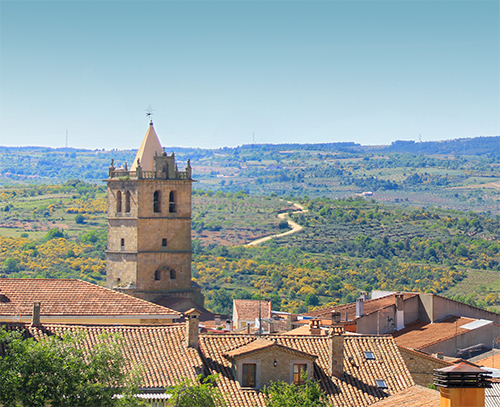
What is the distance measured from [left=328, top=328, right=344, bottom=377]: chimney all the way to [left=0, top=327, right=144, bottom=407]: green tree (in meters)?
7.75

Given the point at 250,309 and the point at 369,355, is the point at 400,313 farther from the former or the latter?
the point at 369,355

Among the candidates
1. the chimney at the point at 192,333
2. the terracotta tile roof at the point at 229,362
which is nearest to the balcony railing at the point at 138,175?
the terracotta tile roof at the point at 229,362

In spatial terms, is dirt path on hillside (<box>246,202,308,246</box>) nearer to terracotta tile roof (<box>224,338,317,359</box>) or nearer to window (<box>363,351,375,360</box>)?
window (<box>363,351,375,360</box>)

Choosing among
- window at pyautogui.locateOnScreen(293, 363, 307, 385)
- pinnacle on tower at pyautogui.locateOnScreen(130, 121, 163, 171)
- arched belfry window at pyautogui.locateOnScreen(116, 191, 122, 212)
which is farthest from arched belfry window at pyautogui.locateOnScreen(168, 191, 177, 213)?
window at pyautogui.locateOnScreen(293, 363, 307, 385)

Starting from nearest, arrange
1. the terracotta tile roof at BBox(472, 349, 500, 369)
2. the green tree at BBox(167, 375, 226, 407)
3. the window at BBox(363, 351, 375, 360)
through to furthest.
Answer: the green tree at BBox(167, 375, 226, 407)
the window at BBox(363, 351, 375, 360)
the terracotta tile roof at BBox(472, 349, 500, 369)

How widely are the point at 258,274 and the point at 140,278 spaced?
63.0 m

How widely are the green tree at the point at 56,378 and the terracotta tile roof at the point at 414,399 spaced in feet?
21.4

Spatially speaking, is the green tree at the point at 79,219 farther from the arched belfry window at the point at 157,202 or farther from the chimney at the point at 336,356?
the chimney at the point at 336,356

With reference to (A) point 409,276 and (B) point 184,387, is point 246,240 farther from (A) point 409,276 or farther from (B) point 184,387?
(B) point 184,387

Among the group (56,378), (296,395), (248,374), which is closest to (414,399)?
(296,395)

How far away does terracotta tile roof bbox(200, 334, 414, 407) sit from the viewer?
26.7m

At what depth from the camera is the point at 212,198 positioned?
183500 millimetres

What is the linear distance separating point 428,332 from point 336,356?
548 inches

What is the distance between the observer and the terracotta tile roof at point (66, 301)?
119 ft
